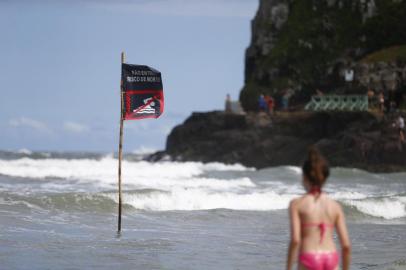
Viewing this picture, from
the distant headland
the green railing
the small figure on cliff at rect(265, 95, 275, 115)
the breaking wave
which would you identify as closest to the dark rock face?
the distant headland

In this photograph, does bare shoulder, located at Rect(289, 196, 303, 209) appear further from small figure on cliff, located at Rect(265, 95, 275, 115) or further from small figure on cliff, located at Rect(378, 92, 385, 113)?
small figure on cliff, located at Rect(265, 95, 275, 115)

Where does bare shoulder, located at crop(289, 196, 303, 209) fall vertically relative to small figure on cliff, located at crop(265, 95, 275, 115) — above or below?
below

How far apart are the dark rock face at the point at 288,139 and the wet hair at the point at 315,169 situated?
134 feet

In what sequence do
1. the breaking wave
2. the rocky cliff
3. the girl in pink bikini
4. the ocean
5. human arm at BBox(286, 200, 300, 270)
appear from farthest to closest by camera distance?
1. the rocky cliff
2. the breaking wave
3. the ocean
4. the girl in pink bikini
5. human arm at BBox(286, 200, 300, 270)

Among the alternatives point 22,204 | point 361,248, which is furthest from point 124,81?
point 22,204

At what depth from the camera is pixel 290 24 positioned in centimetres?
7094

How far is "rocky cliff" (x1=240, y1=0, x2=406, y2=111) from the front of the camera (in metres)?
63.3

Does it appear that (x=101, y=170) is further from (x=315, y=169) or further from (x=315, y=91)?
(x=315, y=169)

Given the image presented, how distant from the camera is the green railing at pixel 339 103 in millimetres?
53719

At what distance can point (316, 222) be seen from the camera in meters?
7.11

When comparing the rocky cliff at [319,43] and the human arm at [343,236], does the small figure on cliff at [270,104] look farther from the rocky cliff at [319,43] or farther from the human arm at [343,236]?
the human arm at [343,236]

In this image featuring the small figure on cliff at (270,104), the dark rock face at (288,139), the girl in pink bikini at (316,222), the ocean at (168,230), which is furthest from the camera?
the small figure on cliff at (270,104)

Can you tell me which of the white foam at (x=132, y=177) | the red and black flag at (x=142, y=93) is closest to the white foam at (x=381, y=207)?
the white foam at (x=132, y=177)

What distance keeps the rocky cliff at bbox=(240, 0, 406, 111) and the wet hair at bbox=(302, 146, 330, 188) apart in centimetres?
5162
